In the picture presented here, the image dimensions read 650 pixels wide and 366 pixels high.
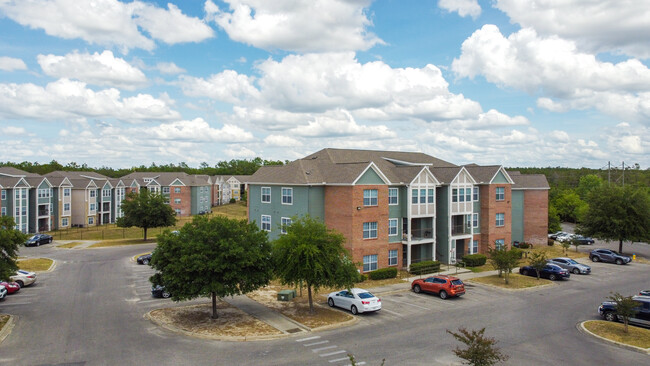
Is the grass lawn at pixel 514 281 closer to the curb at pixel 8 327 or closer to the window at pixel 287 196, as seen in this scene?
the window at pixel 287 196

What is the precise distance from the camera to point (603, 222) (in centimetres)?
4959

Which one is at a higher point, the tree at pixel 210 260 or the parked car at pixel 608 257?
the tree at pixel 210 260

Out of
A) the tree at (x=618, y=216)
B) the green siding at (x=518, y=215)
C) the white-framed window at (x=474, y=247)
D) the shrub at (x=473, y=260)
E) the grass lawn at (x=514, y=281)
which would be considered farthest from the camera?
the green siding at (x=518, y=215)

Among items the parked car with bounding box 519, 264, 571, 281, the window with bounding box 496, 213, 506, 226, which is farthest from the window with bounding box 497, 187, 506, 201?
the parked car with bounding box 519, 264, 571, 281

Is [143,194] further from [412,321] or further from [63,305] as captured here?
[412,321]

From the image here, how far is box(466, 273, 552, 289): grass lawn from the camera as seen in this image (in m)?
34.0

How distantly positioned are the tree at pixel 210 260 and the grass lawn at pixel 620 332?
17.7m

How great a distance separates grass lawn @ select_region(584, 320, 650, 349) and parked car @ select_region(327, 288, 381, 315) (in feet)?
37.6

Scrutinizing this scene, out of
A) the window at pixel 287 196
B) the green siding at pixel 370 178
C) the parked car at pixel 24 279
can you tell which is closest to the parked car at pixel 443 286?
the green siding at pixel 370 178

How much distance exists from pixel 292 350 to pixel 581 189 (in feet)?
370

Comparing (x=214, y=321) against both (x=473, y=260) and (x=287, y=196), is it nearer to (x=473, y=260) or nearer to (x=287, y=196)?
(x=287, y=196)

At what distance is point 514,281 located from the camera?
35.6 meters

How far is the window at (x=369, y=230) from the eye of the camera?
122 feet

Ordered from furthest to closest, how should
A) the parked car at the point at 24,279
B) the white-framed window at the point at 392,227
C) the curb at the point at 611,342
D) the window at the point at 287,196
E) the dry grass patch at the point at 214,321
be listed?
the window at the point at 287,196, the white-framed window at the point at 392,227, the parked car at the point at 24,279, the dry grass patch at the point at 214,321, the curb at the point at 611,342
